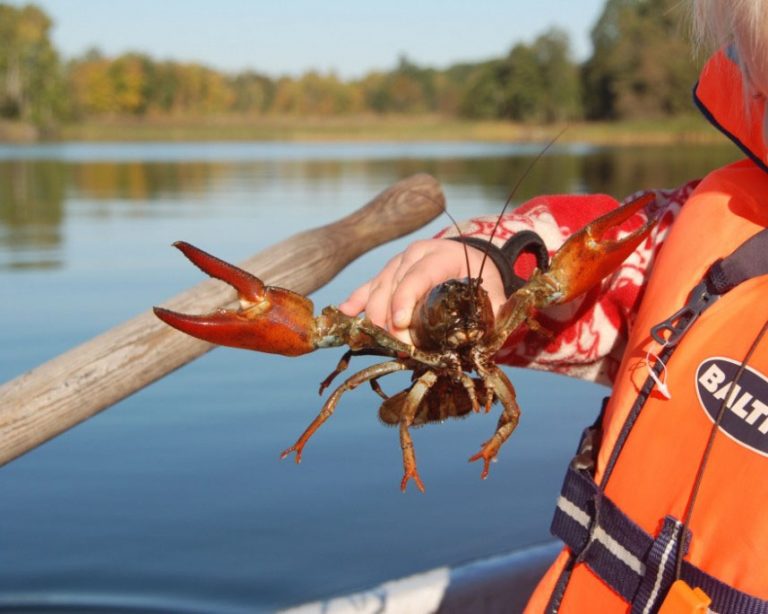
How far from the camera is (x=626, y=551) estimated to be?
174 centimetres

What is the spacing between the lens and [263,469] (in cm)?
526

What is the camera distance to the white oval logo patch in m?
1.62

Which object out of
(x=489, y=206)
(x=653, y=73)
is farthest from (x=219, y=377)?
(x=653, y=73)

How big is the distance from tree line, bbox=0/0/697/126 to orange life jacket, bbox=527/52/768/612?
40.5m

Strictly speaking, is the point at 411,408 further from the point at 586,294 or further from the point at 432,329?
the point at 586,294

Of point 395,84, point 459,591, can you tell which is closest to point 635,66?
point 395,84

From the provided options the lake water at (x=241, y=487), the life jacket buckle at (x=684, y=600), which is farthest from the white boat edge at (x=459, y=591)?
the life jacket buckle at (x=684, y=600)

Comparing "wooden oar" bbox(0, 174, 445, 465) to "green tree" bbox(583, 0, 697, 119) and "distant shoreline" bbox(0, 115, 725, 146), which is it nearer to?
"distant shoreline" bbox(0, 115, 725, 146)

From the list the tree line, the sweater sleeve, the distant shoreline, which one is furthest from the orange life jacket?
the distant shoreline

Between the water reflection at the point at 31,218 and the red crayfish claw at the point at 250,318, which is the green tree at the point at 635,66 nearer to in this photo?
the water reflection at the point at 31,218

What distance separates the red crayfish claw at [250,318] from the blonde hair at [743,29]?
77 centimetres

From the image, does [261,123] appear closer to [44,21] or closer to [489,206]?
[44,21]

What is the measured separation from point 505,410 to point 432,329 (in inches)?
6.6

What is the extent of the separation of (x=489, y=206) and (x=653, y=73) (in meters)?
43.8
